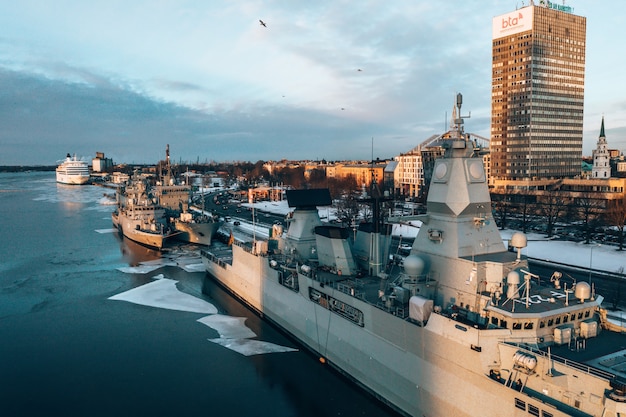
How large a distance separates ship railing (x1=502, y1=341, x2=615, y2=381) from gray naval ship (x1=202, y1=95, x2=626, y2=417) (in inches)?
1.8

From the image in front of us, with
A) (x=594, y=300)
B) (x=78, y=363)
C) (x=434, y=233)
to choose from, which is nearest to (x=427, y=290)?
(x=434, y=233)

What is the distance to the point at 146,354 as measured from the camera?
74.7ft

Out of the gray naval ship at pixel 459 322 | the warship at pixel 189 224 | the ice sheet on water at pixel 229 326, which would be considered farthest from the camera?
the warship at pixel 189 224

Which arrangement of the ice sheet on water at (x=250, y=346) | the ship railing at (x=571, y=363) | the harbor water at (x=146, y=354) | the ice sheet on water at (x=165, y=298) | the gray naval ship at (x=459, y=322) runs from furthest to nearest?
the ice sheet on water at (x=165, y=298), the ice sheet on water at (x=250, y=346), the harbor water at (x=146, y=354), the gray naval ship at (x=459, y=322), the ship railing at (x=571, y=363)

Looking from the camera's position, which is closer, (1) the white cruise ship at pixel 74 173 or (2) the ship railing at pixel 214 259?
(2) the ship railing at pixel 214 259

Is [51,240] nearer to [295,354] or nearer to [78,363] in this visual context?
[78,363]

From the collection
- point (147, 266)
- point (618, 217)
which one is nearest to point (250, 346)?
point (147, 266)

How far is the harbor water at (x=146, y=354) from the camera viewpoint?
18281 millimetres

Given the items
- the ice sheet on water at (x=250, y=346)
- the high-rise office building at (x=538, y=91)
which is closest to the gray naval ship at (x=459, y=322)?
the ice sheet on water at (x=250, y=346)

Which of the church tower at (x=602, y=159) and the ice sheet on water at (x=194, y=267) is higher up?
the church tower at (x=602, y=159)

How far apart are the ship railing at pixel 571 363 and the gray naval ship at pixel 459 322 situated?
0.05m

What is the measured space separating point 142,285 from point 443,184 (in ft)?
90.1

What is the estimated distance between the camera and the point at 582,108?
86375 mm

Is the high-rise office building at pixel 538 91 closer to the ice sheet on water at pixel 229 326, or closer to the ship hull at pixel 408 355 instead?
the ice sheet on water at pixel 229 326
